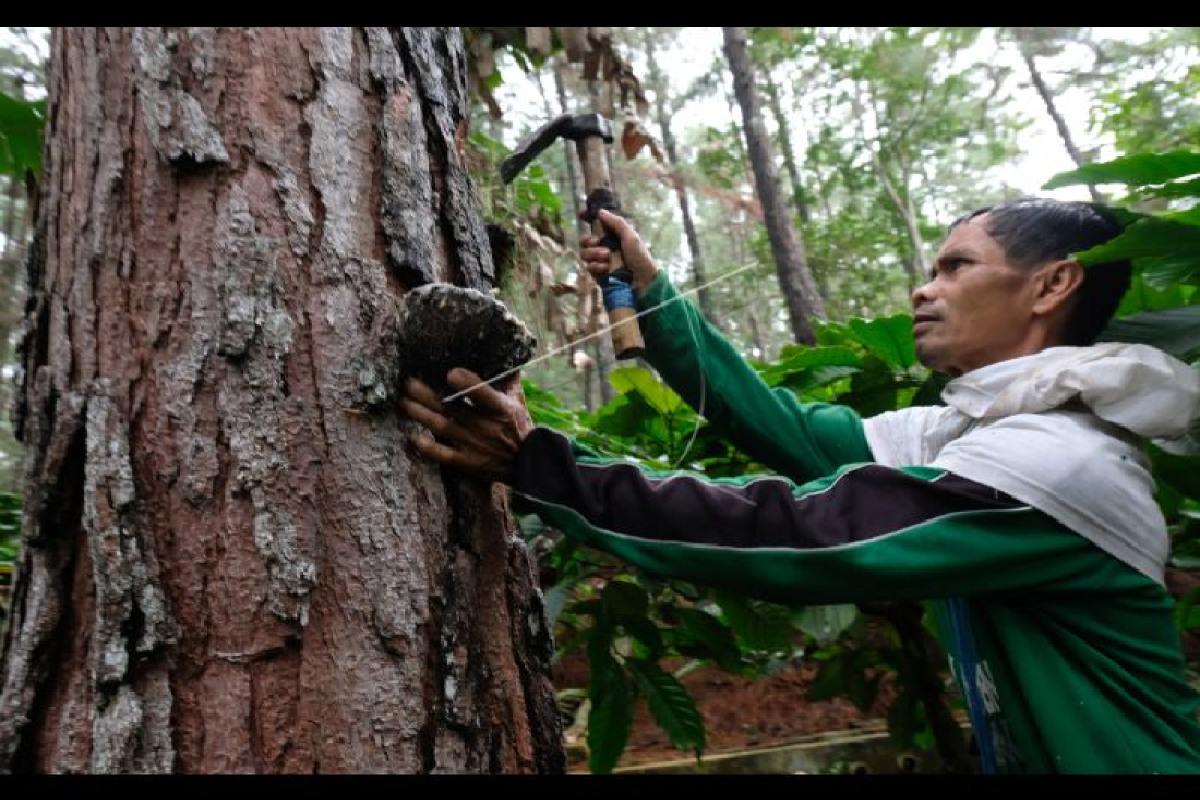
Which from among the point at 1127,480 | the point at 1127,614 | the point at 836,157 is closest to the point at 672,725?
the point at 1127,614

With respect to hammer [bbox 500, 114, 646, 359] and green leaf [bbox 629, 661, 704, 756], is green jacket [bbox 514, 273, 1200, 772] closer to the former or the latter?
hammer [bbox 500, 114, 646, 359]

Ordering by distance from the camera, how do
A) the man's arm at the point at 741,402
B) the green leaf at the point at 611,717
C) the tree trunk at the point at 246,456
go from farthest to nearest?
the green leaf at the point at 611,717 < the man's arm at the point at 741,402 < the tree trunk at the point at 246,456

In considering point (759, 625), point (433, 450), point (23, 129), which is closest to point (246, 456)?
point (433, 450)

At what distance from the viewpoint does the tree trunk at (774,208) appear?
9070mm

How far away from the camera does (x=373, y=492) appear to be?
1068 millimetres

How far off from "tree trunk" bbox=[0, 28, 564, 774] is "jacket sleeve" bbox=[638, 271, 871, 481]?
2.30 ft

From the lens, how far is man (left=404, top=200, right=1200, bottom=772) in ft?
3.92

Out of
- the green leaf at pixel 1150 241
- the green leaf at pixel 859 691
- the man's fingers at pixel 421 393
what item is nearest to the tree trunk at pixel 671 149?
the green leaf at pixel 859 691

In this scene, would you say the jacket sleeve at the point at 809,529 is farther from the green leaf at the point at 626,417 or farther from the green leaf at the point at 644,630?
the green leaf at the point at 626,417

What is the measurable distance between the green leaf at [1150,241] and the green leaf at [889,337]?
656 mm

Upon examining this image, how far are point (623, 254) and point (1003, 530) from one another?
3.28ft

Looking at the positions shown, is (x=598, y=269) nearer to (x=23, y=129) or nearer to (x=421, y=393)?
(x=421, y=393)
